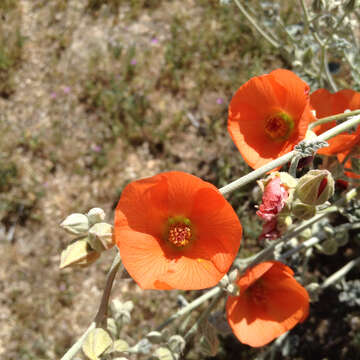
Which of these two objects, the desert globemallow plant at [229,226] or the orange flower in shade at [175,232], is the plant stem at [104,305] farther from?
the orange flower in shade at [175,232]

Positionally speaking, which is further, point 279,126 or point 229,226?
point 279,126

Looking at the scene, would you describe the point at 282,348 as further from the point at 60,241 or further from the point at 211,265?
the point at 60,241

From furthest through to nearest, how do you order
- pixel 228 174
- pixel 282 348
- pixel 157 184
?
pixel 228 174, pixel 282 348, pixel 157 184

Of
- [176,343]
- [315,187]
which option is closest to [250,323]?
[176,343]

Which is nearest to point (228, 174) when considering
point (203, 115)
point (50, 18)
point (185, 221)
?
point (203, 115)

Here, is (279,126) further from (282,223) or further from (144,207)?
(144,207)

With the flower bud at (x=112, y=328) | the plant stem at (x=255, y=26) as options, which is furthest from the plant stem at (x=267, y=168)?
the plant stem at (x=255, y=26)
